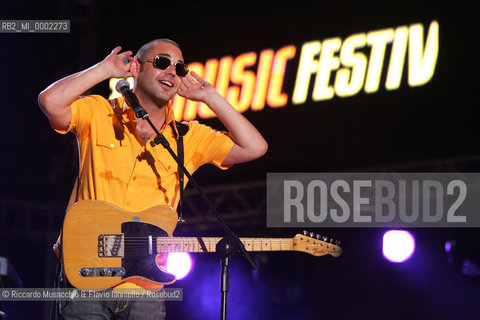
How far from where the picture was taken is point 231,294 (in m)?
10.4

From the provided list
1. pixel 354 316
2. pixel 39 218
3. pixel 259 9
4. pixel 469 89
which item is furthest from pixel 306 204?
pixel 39 218

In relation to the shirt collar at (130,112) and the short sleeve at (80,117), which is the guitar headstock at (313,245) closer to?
the shirt collar at (130,112)

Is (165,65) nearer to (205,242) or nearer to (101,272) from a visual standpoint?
(205,242)

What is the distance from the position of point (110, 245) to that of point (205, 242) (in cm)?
60

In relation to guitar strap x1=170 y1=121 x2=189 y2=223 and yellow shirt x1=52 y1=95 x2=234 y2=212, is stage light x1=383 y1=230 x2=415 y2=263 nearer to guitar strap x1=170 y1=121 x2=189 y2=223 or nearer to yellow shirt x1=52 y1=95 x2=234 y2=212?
guitar strap x1=170 y1=121 x2=189 y2=223

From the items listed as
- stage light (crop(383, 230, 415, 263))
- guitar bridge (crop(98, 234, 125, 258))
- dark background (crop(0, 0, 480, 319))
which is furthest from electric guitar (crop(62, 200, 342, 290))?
dark background (crop(0, 0, 480, 319))

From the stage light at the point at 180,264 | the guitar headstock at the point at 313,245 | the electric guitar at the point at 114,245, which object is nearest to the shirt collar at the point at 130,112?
the electric guitar at the point at 114,245

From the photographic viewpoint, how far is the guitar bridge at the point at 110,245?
3.42 meters

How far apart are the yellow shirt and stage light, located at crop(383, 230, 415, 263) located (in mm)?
5618

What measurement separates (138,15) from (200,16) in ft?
3.88

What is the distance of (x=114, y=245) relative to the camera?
343 cm

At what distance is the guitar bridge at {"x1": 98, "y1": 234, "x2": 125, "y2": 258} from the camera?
3416 mm

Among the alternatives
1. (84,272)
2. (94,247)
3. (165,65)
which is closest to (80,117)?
(165,65)

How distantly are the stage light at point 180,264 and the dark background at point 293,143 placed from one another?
76cm
